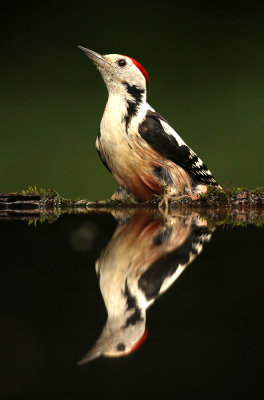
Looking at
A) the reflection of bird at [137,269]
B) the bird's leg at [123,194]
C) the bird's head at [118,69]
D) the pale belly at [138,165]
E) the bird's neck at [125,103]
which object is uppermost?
the bird's head at [118,69]

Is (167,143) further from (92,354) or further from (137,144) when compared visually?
(92,354)

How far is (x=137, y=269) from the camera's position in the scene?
2.53 ft

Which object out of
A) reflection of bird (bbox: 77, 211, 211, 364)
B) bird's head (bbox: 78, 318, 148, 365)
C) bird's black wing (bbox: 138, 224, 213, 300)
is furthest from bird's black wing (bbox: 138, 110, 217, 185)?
bird's head (bbox: 78, 318, 148, 365)

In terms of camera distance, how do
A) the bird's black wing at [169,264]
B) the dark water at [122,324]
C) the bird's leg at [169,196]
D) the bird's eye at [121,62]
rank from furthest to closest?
1. the bird's eye at [121,62]
2. the bird's leg at [169,196]
3. the bird's black wing at [169,264]
4. the dark water at [122,324]

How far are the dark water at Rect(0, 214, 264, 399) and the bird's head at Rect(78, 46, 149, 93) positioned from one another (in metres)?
1.03

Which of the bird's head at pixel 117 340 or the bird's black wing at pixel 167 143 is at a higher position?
the bird's black wing at pixel 167 143

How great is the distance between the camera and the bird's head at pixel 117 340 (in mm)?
498

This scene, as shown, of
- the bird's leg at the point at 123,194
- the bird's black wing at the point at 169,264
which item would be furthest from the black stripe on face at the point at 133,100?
the bird's black wing at the point at 169,264

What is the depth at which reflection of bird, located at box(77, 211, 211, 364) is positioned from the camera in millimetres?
536

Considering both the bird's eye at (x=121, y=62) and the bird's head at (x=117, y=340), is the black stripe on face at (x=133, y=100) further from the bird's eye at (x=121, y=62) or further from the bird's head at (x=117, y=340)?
the bird's head at (x=117, y=340)

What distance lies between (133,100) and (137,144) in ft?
0.69

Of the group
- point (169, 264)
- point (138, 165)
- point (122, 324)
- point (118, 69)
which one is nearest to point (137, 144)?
point (138, 165)

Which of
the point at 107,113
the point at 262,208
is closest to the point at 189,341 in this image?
the point at 262,208

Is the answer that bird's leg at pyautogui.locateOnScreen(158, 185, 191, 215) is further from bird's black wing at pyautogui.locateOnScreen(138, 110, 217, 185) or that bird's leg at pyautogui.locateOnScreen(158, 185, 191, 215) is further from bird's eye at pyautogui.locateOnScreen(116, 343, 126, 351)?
bird's eye at pyautogui.locateOnScreen(116, 343, 126, 351)
